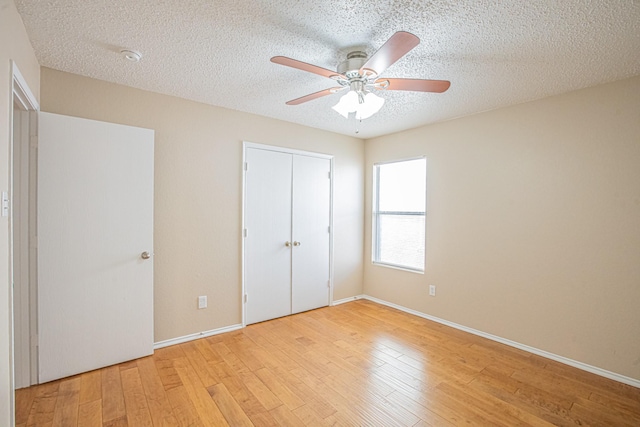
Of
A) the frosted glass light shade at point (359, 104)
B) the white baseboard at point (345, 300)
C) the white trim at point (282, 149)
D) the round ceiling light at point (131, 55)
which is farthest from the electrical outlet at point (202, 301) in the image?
the frosted glass light shade at point (359, 104)

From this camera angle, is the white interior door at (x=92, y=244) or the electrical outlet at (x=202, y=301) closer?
the white interior door at (x=92, y=244)

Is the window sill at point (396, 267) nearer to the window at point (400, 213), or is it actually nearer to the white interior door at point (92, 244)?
the window at point (400, 213)

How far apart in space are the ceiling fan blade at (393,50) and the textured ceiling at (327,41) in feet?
0.83

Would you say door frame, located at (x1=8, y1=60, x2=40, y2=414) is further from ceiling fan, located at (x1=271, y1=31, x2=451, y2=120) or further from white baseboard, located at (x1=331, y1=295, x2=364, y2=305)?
white baseboard, located at (x1=331, y1=295, x2=364, y2=305)

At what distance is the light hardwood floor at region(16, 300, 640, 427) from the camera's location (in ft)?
6.23

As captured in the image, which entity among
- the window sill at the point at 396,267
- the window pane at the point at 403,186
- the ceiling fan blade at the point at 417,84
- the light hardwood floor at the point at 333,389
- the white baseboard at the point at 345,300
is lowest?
the light hardwood floor at the point at 333,389

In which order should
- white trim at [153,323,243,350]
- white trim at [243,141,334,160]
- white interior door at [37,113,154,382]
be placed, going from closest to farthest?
1. white interior door at [37,113,154,382]
2. white trim at [153,323,243,350]
3. white trim at [243,141,334,160]

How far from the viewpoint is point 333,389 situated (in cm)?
220

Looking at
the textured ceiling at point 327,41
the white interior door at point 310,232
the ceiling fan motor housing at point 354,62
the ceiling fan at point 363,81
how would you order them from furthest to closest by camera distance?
the white interior door at point 310,232 → the ceiling fan motor housing at point 354,62 → the ceiling fan at point 363,81 → the textured ceiling at point 327,41

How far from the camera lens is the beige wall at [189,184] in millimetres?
2559

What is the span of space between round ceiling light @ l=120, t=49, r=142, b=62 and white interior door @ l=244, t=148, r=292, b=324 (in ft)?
4.51

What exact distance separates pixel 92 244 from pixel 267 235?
1.68 meters

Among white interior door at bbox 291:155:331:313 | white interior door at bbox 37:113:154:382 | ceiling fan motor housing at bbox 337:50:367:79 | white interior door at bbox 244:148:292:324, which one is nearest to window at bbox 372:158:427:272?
white interior door at bbox 291:155:331:313

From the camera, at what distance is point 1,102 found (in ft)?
4.78
